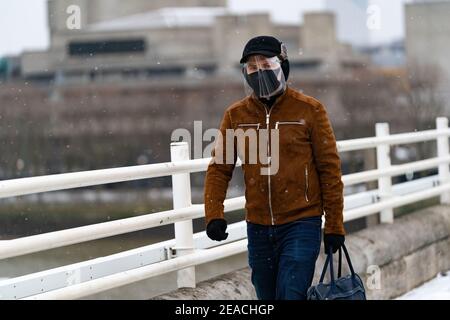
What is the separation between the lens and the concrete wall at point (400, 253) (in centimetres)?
742

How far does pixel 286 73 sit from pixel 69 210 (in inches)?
2111

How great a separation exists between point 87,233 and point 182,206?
961 mm

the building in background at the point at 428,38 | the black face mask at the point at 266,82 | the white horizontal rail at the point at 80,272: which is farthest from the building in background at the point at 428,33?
the black face mask at the point at 266,82

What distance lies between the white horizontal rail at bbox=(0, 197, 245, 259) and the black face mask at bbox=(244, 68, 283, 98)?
1063 millimetres

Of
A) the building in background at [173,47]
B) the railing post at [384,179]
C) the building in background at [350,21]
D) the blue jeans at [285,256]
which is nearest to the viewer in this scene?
the blue jeans at [285,256]

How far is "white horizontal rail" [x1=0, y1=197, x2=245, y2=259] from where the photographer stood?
182 inches

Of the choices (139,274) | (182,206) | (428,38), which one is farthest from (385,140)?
(428,38)

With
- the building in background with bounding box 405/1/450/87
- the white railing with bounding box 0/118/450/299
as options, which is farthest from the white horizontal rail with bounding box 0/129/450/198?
the building in background with bounding box 405/1/450/87

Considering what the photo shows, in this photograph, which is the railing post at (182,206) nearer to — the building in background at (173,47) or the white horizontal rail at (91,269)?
the white horizontal rail at (91,269)

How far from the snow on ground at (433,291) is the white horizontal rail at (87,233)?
7.11 ft

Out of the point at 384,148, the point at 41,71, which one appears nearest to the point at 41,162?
the point at 41,71

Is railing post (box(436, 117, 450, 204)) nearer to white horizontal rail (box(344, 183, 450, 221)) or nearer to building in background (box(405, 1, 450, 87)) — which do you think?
white horizontal rail (box(344, 183, 450, 221))

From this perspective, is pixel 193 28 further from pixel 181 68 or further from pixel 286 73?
pixel 286 73

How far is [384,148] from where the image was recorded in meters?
8.51
